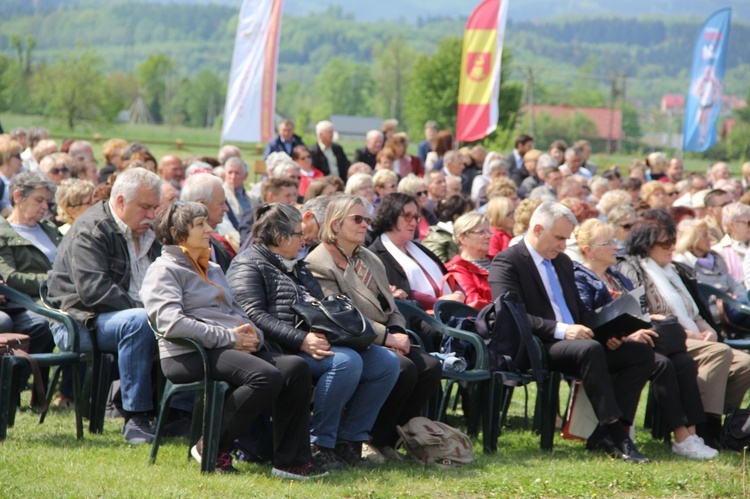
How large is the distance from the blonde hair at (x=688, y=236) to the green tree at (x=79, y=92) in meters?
60.5

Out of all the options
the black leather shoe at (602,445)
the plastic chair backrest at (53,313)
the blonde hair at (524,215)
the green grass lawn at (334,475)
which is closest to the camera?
Result: the green grass lawn at (334,475)

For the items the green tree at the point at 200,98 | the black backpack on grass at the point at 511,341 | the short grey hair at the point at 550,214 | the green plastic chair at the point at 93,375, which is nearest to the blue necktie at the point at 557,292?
the short grey hair at the point at 550,214

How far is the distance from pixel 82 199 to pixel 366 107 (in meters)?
147

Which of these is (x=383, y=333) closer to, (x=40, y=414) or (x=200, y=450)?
(x=200, y=450)

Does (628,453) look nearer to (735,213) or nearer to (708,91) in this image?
(735,213)

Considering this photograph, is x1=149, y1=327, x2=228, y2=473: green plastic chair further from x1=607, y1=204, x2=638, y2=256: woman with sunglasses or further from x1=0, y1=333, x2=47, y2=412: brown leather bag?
x1=607, y1=204, x2=638, y2=256: woman with sunglasses

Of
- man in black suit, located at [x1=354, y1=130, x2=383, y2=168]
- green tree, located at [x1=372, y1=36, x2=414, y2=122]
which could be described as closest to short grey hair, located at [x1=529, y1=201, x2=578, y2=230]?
man in black suit, located at [x1=354, y1=130, x2=383, y2=168]

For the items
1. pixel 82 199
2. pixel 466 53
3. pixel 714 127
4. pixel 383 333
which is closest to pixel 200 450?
pixel 383 333

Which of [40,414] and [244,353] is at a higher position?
[244,353]

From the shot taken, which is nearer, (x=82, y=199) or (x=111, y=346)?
(x=111, y=346)

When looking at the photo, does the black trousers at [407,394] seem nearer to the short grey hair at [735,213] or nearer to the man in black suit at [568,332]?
the man in black suit at [568,332]

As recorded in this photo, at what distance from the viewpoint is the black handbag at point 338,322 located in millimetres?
5254

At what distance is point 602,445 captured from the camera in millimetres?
6121

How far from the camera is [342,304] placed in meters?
5.41
